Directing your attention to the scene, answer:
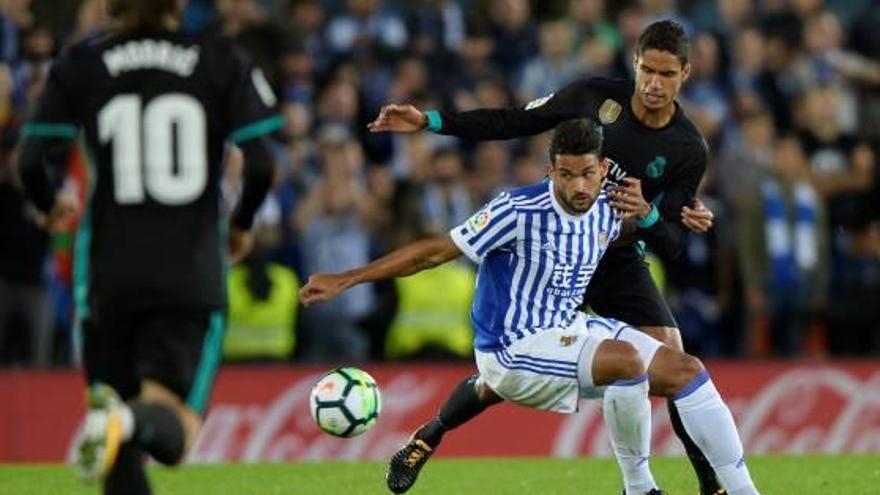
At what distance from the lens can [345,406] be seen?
9.83 metres

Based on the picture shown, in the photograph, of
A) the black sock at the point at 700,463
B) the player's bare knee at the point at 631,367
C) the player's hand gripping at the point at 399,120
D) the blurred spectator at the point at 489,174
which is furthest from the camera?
the blurred spectator at the point at 489,174

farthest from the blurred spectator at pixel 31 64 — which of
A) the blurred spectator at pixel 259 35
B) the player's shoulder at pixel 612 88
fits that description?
the player's shoulder at pixel 612 88

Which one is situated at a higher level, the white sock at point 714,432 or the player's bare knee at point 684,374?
the player's bare knee at point 684,374

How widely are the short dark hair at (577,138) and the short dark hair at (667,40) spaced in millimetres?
727

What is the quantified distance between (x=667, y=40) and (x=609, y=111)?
0.54 metres

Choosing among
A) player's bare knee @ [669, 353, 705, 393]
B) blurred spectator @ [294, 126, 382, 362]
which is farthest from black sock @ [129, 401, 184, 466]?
blurred spectator @ [294, 126, 382, 362]

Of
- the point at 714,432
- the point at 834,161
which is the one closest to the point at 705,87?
the point at 834,161

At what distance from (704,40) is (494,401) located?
337 inches

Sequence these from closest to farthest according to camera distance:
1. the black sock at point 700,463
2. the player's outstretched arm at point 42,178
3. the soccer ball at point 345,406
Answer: the player's outstretched arm at point 42,178, the black sock at point 700,463, the soccer ball at point 345,406

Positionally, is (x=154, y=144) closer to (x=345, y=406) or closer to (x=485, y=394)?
(x=345, y=406)

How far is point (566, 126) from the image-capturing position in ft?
28.2

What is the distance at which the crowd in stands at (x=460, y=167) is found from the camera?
15.1m

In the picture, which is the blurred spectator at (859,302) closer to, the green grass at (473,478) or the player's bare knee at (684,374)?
the green grass at (473,478)

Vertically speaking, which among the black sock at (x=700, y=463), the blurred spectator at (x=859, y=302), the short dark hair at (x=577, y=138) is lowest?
the blurred spectator at (x=859, y=302)
